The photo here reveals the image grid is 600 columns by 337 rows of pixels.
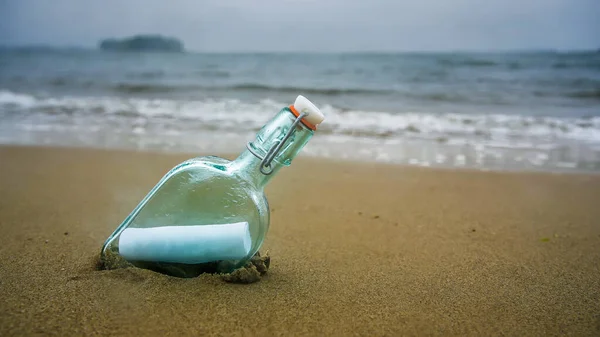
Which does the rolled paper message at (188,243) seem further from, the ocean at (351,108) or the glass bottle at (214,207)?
the ocean at (351,108)

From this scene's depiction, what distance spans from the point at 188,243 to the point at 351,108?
21.9 ft

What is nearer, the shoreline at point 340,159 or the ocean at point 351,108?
the shoreline at point 340,159

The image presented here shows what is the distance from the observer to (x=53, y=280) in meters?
1.18

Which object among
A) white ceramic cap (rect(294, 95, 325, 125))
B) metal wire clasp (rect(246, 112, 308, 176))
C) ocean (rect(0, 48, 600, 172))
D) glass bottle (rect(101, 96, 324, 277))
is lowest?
ocean (rect(0, 48, 600, 172))

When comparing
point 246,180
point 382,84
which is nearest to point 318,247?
point 246,180

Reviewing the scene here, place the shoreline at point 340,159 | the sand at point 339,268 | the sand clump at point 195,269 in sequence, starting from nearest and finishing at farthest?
the sand at point 339,268, the sand clump at point 195,269, the shoreline at point 340,159

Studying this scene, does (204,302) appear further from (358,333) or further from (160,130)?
(160,130)

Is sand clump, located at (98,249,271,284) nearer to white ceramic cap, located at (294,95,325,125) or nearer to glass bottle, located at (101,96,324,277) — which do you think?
glass bottle, located at (101,96,324,277)

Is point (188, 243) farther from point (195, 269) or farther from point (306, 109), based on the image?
point (306, 109)

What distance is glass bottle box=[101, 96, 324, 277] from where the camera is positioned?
1.05m

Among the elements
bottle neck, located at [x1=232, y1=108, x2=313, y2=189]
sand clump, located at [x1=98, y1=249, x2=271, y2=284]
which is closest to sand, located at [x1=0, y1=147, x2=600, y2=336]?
sand clump, located at [x1=98, y1=249, x2=271, y2=284]

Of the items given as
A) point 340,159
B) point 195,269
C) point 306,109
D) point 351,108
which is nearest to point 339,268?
point 195,269

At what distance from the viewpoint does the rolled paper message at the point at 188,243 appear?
1.04 meters

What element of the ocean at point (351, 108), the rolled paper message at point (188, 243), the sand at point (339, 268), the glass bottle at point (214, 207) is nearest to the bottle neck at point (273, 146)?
the glass bottle at point (214, 207)
